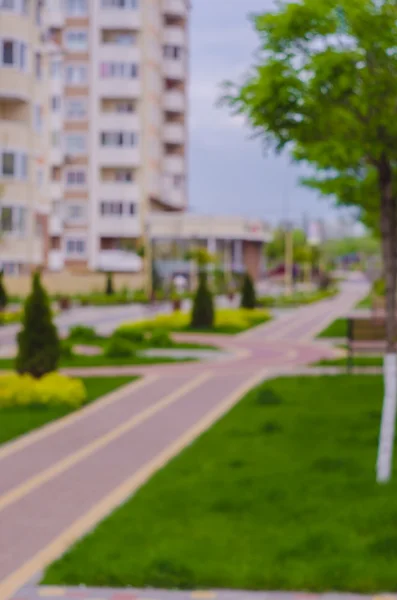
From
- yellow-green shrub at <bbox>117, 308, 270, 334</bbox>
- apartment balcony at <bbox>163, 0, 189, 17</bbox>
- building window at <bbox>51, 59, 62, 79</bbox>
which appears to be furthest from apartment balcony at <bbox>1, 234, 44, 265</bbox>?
apartment balcony at <bbox>163, 0, 189, 17</bbox>

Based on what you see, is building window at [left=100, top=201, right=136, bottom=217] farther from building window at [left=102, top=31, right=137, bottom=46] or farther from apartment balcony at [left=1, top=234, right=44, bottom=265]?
apartment balcony at [left=1, top=234, right=44, bottom=265]

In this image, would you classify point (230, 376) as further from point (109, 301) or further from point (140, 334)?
point (109, 301)

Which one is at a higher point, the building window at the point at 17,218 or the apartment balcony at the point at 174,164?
the apartment balcony at the point at 174,164

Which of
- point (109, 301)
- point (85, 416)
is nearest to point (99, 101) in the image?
point (109, 301)

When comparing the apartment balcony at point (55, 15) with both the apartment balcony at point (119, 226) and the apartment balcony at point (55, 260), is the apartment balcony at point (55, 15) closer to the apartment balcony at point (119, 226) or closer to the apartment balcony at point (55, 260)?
the apartment balcony at point (119, 226)

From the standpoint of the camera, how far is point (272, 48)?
464 inches

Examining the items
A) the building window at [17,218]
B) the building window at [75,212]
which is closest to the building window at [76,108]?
the building window at [75,212]

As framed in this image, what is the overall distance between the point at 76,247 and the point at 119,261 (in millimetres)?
3589

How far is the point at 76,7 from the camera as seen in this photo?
82625 mm

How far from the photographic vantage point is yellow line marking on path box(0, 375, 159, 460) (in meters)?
12.0

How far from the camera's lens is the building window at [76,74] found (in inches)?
3287

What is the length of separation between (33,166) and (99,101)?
30.6m

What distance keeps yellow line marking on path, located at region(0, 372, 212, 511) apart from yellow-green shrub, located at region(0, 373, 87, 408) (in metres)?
1.01

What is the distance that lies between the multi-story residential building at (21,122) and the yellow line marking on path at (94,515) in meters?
38.7
